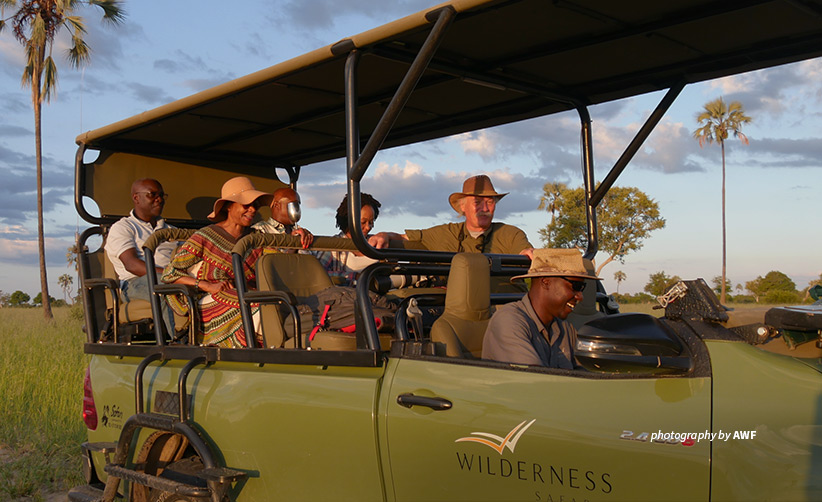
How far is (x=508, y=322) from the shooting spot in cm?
341

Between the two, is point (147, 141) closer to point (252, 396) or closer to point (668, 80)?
point (252, 396)

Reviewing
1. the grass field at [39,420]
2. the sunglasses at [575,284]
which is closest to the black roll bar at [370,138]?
the sunglasses at [575,284]

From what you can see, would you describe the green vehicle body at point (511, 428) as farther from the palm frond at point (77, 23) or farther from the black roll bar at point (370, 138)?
the palm frond at point (77, 23)

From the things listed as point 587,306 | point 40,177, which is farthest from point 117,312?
point 40,177

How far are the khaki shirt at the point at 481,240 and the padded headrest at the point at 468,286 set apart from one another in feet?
5.49

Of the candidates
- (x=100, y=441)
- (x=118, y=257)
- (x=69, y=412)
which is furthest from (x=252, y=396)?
(x=69, y=412)

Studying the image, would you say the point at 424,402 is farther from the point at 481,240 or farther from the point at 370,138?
the point at 481,240

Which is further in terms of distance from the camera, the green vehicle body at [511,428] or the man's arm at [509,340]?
the man's arm at [509,340]

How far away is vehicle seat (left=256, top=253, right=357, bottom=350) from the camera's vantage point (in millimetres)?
3869

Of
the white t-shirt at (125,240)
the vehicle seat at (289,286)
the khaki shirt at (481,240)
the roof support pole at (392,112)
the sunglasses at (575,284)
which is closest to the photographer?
the roof support pole at (392,112)

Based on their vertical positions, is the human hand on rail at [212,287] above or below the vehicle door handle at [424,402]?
above

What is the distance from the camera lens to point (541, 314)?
Answer: 11.9 ft

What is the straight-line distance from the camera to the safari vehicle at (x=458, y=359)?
2.27 meters

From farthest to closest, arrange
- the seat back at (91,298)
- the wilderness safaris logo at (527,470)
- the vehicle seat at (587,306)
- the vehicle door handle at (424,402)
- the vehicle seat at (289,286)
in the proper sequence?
the seat back at (91,298), the vehicle seat at (587,306), the vehicle seat at (289,286), the vehicle door handle at (424,402), the wilderness safaris logo at (527,470)
